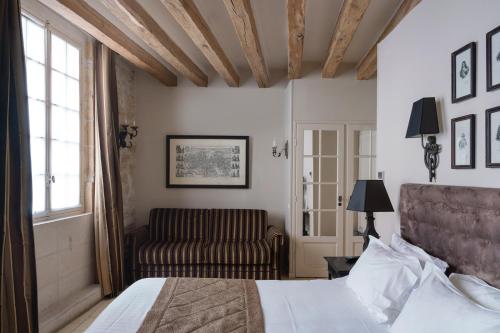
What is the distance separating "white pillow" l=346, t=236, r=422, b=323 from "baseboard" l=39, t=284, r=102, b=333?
7.86ft

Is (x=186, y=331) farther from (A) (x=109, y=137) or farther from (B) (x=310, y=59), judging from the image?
(B) (x=310, y=59)

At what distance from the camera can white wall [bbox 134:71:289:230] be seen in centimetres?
446

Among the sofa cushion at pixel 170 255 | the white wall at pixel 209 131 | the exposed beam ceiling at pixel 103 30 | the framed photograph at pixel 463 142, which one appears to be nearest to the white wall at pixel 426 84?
the framed photograph at pixel 463 142

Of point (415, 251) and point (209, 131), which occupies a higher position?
point (209, 131)

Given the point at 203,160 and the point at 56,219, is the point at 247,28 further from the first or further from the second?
the point at 56,219

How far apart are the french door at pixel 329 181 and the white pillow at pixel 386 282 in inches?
81.3

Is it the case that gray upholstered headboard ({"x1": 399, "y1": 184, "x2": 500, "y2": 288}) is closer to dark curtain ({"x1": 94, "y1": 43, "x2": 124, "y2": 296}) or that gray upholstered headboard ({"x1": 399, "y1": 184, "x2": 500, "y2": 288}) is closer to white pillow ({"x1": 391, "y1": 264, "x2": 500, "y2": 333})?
white pillow ({"x1": 391, "y1": 264, "x2": 500, "y2": 333})

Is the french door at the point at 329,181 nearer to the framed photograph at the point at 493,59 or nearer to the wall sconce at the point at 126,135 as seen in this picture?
the wall sconce at the point at 126,135

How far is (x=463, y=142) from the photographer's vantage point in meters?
1.68

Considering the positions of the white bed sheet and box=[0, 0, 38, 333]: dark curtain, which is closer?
the white bed sheet

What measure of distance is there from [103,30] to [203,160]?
6.88 feet

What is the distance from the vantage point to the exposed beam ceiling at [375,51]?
8.43 ft

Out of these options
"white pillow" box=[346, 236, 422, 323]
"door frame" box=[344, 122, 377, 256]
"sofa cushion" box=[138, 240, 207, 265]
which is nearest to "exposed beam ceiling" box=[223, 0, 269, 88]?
"door frame" box=[344, 122, 377, 256]

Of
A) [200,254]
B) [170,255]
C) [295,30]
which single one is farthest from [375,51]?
[170,255]
